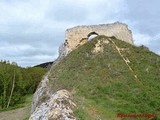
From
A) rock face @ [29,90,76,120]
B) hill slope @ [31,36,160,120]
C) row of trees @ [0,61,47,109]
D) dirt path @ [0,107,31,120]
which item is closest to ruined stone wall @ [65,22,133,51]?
hill slope @ [31,36,160,120]

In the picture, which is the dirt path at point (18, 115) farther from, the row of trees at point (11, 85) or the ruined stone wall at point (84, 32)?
the ruined stone wall at point (84, 32)

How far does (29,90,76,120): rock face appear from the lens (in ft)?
39.2

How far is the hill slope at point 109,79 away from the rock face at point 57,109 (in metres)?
0.40

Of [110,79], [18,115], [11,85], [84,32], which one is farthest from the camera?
[11,85]

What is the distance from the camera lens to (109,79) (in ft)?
60.4

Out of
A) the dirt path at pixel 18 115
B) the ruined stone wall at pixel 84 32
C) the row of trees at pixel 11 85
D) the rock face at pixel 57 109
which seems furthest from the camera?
the row of trees at pixel 11 85

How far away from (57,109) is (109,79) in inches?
262

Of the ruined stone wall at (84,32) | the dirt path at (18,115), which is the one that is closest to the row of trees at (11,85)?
the dirt path at (18,115)

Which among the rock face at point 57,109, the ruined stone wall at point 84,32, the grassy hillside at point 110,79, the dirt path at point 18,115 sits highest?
the ruined stone wall at point 84,32

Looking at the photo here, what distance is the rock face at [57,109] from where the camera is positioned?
39.2ft

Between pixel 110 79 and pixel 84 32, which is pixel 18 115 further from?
pixel 110 79

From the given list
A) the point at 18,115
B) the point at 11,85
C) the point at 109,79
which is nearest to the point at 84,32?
the point at 109,79

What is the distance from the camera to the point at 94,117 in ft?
44.0

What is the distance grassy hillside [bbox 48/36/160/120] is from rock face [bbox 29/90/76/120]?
1.43 feet
